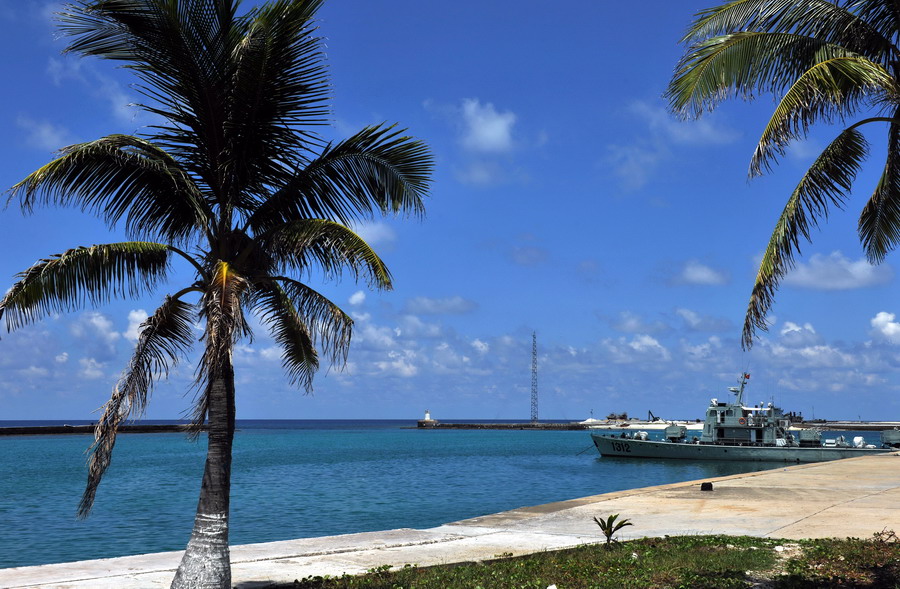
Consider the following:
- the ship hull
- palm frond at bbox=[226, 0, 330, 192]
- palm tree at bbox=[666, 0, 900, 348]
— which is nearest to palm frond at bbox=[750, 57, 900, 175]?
palm tree at bbox=[666, 0, 900, 348]

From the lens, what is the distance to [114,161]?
7824mm

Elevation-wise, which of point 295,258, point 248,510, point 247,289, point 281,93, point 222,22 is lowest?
point 248,510

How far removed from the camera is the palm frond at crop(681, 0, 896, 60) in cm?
973

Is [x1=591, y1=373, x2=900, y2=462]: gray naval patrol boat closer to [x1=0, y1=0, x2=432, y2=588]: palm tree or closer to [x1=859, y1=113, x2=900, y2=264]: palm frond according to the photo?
[x1=859, y1=113, x2=900, y2=264]: palm frond

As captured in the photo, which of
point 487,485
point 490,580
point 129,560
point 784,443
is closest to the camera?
point 490,580

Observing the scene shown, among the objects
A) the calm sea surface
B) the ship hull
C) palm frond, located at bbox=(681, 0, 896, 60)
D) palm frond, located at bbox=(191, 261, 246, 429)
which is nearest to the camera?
palm frond, located at bbox=(191, 261, 246, 429)

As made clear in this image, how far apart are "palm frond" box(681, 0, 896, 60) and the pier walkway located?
310 inches

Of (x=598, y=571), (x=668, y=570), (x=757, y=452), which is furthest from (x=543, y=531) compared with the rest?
(x=757, y=452)

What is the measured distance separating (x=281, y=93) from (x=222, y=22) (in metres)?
0.91

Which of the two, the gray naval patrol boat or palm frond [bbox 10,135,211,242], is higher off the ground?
palm frond [bbox 10,135,211,242]

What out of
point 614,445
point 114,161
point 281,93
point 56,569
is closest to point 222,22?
point 281,93

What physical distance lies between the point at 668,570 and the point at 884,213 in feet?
20.7

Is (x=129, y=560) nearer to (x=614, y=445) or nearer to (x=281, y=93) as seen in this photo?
(x=281, y=93)

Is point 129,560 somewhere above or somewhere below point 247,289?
below
